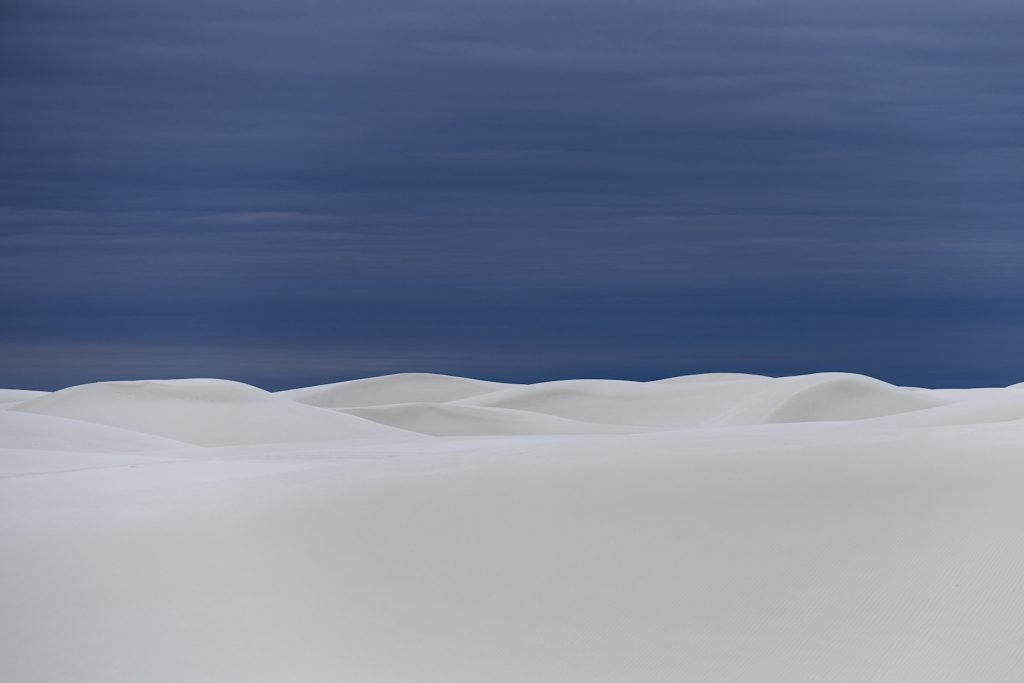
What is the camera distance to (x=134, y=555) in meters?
8.72

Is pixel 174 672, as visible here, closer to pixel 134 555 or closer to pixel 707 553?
pixel 134 555

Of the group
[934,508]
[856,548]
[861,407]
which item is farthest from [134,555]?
[861,407]

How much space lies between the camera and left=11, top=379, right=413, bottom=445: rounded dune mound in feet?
96.9

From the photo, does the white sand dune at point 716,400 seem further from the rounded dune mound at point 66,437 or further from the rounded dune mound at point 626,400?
the rounded dune mound at point 66,437

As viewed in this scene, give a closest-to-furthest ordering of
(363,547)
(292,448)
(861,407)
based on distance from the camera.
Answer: (363,547), (292,448), (861,407)

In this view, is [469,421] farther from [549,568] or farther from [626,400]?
[549,568]

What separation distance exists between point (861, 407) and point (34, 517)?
105 ft

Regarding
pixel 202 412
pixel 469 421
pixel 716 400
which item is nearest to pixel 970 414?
pixel 202 412

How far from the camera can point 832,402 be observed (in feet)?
128

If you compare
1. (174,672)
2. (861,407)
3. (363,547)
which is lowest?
(174,672)

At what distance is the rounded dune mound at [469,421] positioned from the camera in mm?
36688

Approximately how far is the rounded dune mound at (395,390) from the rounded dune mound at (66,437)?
112 ft

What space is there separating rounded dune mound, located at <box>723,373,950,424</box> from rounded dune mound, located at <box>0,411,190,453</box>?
19.6 metres

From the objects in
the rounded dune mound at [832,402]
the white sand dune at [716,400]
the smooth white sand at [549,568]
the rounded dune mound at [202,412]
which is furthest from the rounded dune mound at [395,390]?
the smooth white sand at [549,568]
